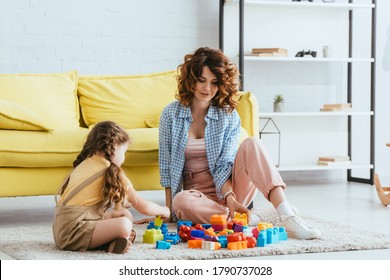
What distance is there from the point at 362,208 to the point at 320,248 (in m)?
1.53

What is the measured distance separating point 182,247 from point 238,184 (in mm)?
590

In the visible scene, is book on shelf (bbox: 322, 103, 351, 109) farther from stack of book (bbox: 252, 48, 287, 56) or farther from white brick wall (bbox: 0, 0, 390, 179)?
white brick wall (bbox: 0, 0, 390, 179)

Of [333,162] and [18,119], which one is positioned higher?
[18,119]

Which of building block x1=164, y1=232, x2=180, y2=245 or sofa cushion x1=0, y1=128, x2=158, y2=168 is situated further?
sofa cushion x1=0, y1=128, x2=158, y2=168

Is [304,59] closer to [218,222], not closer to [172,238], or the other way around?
[218,222]

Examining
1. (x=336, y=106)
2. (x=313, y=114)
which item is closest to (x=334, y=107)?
(x=336, y=106)

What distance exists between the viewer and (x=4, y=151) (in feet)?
12.3

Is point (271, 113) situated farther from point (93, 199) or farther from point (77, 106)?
point (93, 199)

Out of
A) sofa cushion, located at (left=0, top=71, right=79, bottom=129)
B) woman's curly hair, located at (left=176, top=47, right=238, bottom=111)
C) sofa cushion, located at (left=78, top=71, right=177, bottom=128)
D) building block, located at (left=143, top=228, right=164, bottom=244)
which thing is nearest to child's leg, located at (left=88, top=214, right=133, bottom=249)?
building block, located at (left=143, top=228, right=164, bottom=244)

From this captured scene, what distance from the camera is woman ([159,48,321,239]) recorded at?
3496 mm

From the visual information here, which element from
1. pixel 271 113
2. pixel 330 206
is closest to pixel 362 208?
pixel 330 206

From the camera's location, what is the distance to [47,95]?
4457 mm

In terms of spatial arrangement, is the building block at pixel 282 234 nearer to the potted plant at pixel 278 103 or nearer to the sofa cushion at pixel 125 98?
the sofa cushion at pixel 125 98

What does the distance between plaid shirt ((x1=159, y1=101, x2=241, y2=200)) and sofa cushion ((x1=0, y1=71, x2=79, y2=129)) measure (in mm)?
875
